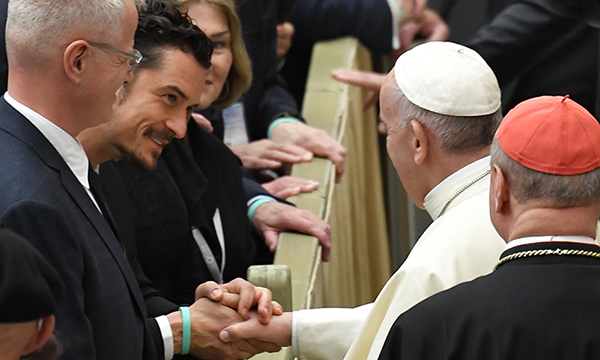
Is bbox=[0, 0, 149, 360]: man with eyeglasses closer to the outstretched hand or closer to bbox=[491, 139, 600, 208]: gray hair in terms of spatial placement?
bbox=[491, 139, 600, 208]: gray hair

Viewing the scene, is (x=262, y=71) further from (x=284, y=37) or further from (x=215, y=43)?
(x=215, y=43)

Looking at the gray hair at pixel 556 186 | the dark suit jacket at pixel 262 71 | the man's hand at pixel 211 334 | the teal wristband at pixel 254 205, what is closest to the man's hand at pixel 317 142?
the dark suit jacket at pixel 262 71

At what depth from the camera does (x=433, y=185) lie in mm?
2742

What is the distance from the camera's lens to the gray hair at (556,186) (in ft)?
6.79

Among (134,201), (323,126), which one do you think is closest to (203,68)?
(134,201)

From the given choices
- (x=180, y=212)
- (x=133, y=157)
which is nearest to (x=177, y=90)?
(x=133, y=157)

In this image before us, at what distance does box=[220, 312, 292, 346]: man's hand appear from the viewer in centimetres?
298

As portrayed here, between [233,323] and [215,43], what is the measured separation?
1.14 m

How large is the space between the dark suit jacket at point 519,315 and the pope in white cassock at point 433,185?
425 mm

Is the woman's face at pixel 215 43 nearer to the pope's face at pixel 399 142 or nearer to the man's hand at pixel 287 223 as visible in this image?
the man's hand at pixel 287 223

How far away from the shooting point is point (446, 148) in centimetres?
269

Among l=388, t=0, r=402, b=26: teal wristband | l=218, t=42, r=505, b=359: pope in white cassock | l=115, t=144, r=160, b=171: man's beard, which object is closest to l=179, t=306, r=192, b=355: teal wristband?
l=218, t=42, r=505, b=359: pope in white cassock

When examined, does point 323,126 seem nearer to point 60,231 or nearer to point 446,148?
point 446,148

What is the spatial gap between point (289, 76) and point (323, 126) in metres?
1.09
